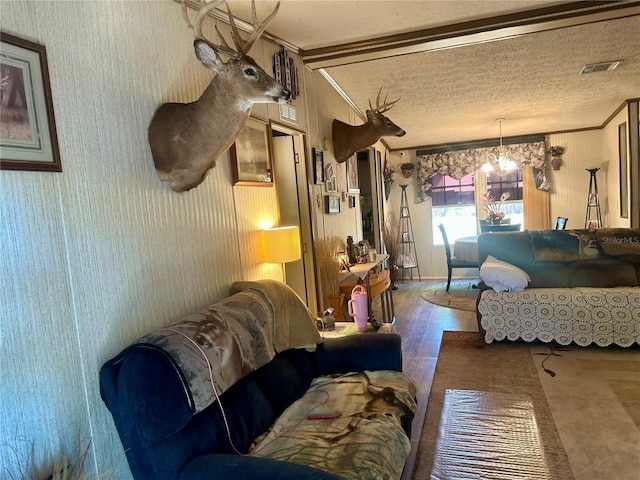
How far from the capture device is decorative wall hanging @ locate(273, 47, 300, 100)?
288 cm

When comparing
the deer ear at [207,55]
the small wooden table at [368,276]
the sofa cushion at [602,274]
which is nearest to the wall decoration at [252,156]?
the deer ear at [207,55]

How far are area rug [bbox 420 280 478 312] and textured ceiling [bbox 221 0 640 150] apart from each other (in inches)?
95.0

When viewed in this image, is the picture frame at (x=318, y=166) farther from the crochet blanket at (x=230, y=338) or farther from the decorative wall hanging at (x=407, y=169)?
the decorative wall hanging at (x=407, y=169)

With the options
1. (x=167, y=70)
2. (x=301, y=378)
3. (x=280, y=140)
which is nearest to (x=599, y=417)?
(x=301, y=378)

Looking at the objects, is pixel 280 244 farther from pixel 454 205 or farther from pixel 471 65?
pixel 454 205

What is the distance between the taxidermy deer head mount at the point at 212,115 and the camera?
1.77 m

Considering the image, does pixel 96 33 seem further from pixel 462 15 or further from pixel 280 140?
pixel 462 15

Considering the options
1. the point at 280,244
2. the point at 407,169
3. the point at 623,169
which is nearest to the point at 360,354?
the point at 280,244

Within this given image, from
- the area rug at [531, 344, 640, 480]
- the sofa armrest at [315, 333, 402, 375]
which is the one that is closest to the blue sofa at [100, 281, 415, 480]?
the sofa armrest at [315, 333, 402, 375]

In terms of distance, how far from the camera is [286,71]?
3.00 m

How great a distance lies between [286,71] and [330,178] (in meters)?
1.20

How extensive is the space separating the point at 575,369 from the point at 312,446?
2585mm

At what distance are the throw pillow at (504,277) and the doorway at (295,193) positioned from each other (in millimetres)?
1684

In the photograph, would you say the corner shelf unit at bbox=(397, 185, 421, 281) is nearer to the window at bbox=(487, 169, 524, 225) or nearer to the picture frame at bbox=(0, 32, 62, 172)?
the window at bbox=(487, 169, 524, 225)
